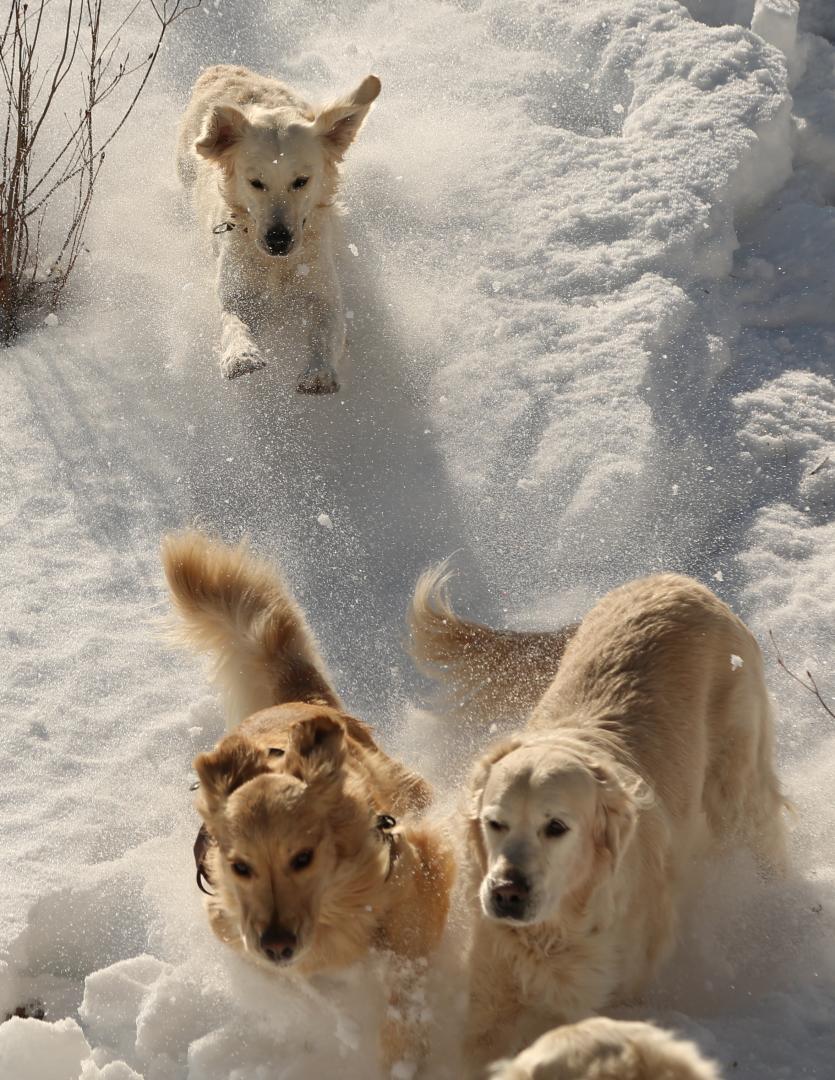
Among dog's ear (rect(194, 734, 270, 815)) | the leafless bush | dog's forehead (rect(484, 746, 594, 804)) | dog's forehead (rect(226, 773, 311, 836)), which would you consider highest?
dog's forehead (rect(484, 746, 594, 804))

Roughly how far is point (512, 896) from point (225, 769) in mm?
847

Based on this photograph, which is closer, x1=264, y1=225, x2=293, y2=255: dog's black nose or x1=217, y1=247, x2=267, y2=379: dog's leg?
x1=217, y1=247, x2=267, y2=379: dog's leg

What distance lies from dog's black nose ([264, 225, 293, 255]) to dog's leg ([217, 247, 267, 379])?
0.39 m

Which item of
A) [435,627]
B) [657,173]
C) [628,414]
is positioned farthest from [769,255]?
[435,627]

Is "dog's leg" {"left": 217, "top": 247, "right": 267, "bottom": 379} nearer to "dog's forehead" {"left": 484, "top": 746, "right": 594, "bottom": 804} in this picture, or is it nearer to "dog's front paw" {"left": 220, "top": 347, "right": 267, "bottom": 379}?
"dog's front paw" {"left": 220, "top": 347, "right": 267, "bottom": 379}

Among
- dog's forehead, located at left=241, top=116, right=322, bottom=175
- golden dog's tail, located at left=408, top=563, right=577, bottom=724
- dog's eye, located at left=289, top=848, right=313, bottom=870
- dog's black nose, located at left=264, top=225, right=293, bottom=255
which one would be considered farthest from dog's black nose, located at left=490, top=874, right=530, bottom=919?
dog's forehead, located at left=241, top=116, right=322, bottom=175

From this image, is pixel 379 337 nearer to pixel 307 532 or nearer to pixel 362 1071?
pixel 307 532

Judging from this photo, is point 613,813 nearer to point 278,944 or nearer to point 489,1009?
point 489,1009

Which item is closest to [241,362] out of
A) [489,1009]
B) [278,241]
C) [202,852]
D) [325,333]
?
[325,333]

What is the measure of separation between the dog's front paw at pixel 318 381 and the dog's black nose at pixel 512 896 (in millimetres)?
3496

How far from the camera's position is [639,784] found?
330cm

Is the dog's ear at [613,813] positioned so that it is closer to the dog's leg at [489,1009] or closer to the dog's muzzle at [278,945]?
the dog's leg at [489,1009]

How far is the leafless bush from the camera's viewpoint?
20.9ft

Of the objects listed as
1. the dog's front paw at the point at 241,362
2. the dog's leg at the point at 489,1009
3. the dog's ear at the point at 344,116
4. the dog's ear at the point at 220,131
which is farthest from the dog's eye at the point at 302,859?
the dog's ear at the point at 344,116
